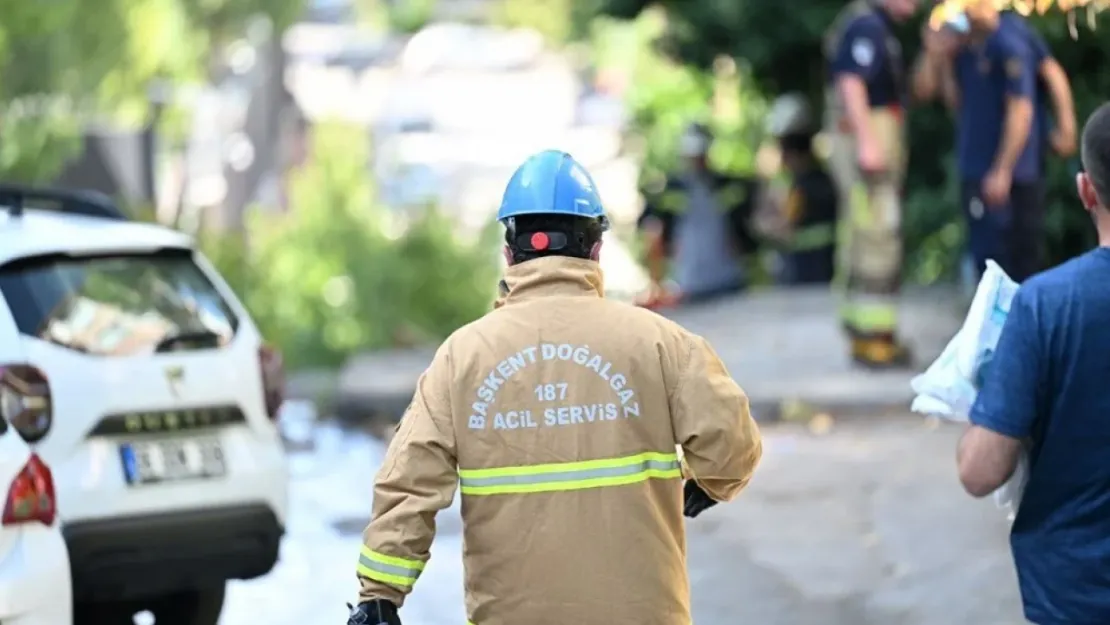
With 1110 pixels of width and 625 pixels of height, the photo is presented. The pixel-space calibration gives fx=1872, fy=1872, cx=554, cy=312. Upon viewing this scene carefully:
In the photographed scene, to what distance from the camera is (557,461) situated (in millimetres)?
3576

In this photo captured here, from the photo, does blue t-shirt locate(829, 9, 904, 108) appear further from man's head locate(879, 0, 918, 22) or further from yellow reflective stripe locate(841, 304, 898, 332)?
yellow reflective stripe locate(841, 304, 898, 332)

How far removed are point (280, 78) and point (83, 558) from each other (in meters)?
16.3

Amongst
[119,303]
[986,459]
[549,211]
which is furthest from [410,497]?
[119,303]

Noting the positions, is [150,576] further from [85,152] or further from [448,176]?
[448,176]

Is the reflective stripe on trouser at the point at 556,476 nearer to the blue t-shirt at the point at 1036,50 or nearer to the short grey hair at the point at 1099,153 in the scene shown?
the short grey hair at the point at 1099,153

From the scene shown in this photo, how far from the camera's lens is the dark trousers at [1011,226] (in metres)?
9.47

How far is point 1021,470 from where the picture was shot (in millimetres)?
3869

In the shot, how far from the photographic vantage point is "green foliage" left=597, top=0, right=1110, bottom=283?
11711 millimetres

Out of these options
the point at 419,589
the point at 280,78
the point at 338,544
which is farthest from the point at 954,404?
the point at 280,78

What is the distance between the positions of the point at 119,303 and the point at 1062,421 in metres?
3.80

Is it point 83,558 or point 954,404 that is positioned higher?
point 954,404

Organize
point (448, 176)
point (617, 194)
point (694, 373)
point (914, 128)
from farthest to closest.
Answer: point (448, 176), point (617, 194), point (914, 128), point (694, 373)

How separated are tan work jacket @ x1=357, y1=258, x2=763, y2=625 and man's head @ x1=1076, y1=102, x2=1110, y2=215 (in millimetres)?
821

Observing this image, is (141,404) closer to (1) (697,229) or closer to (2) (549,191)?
(2) (549,191)
